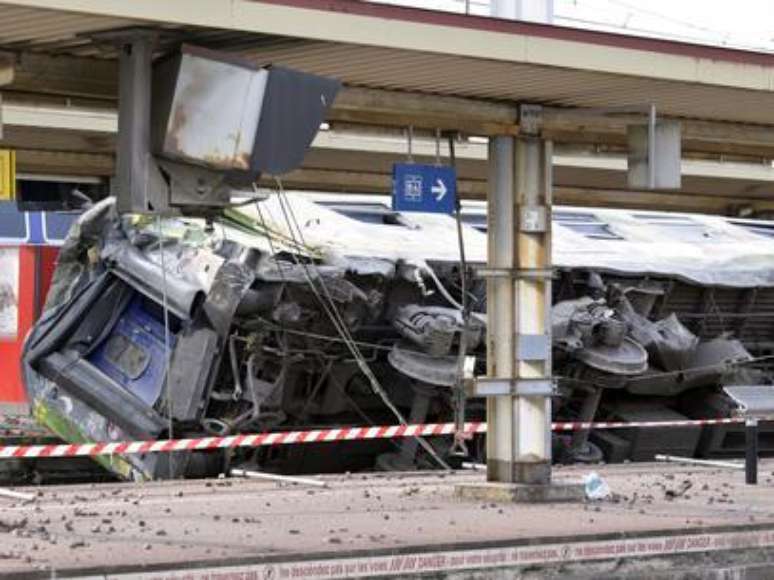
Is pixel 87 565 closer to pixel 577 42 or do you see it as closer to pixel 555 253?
pixel 577 42

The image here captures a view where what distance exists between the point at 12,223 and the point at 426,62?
33.6 feet

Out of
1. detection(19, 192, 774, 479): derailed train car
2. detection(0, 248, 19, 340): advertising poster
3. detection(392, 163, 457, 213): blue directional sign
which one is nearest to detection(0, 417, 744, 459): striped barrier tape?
detection(19, 192, 774, 479): derailed train car

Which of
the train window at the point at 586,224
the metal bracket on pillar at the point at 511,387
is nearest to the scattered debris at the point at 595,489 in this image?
the metal bracket on pillar at the point at 511,387

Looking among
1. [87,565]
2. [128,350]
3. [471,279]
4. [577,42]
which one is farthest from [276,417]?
[87,565]

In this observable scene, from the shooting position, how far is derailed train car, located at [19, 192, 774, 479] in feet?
42.2

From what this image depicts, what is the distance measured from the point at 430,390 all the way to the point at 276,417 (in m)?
1.61

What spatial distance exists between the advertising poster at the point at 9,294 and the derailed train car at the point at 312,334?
7.81ft

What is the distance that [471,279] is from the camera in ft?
47.0

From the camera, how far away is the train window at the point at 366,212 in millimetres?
15500

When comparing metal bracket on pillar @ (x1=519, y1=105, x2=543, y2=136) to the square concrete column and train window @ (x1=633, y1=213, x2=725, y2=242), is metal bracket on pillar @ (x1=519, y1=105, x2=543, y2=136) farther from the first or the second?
train window @ (x1=633, y1=213, x2=725, y2=242)

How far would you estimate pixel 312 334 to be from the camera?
Result: 13.2 m

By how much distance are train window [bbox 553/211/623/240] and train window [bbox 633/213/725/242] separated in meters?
0.85

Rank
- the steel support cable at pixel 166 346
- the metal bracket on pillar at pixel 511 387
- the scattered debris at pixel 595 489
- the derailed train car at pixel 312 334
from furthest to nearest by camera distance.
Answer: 1. the derailed train car at pixel 312 334
2. the steel support cable at pixel 166 346
3. the scattered debris at pixel 595 489
4. the metal bracket on pillar at pixel 511 387

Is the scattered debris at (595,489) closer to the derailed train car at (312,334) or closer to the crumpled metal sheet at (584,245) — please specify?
the derailed train car at (312,334)
